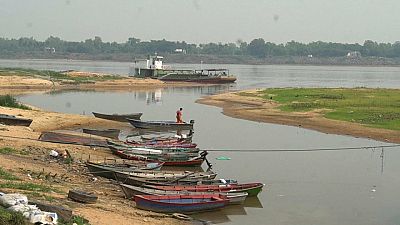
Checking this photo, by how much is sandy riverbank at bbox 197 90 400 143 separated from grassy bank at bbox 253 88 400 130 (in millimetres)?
979

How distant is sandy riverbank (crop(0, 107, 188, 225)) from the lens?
14156mm

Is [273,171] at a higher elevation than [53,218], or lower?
lower

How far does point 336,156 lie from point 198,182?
10.8 metres

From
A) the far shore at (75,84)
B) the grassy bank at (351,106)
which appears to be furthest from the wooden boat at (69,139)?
the far shore at (75,84)

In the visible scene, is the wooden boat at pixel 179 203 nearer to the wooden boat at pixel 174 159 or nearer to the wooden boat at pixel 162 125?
the wooden boat at pixel 174 159

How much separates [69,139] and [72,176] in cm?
665

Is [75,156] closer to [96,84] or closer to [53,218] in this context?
[53,218]

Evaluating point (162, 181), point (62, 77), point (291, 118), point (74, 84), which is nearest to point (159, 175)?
point (162, 181)

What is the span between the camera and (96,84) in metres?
79.1

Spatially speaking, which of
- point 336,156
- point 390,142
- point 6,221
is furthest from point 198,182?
point 390,142

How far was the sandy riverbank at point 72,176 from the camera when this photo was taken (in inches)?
557

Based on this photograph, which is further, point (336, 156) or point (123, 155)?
point (336, 156)

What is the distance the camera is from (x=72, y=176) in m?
18.8

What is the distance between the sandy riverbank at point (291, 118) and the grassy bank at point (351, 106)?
0.98m
